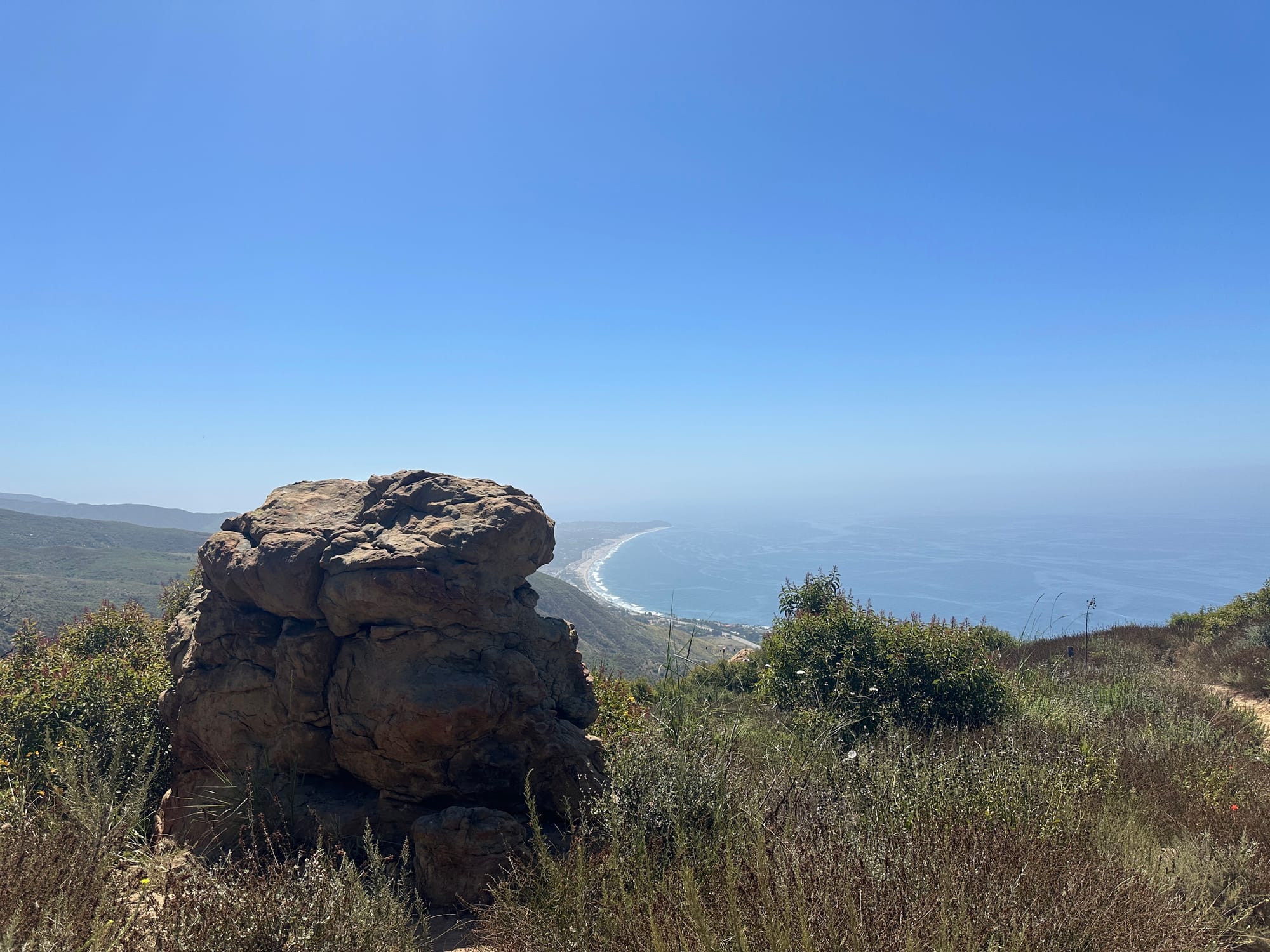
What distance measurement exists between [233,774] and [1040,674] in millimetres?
11742

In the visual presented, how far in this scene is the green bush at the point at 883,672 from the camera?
8289 mm

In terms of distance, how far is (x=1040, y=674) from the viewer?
10836 millimetres

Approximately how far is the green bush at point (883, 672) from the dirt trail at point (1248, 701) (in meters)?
4.45

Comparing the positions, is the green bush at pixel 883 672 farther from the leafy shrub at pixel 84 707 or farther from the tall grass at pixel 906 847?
the leafy shrub at pixel 84 707

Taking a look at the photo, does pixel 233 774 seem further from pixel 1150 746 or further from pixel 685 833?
pixel 1150 746

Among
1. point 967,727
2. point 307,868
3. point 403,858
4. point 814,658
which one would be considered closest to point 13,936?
point 307,868

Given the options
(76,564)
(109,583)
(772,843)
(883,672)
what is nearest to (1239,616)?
(883,672)

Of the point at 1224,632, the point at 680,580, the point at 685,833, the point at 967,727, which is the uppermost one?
the point at 685,833

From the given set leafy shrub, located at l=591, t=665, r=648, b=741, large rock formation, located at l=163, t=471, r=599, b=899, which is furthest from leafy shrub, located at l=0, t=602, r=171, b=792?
leafy shrub, located at l=591, t=665, r=648, b=741

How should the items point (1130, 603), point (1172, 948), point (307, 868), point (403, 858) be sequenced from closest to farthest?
point (1172, 948)
point (307, 868)
point (403, 858)
point (1130, 603)

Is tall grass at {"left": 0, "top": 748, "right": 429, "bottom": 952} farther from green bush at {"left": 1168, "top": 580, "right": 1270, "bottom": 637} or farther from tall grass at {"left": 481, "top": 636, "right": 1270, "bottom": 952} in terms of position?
green bush at {"left": 1168, "top": 580, "right": 1270, "bottom": 637}

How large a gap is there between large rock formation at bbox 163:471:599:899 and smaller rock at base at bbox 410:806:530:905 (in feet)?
0.05

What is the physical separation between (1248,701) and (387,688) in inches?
583

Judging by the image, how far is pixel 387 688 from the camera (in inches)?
219
